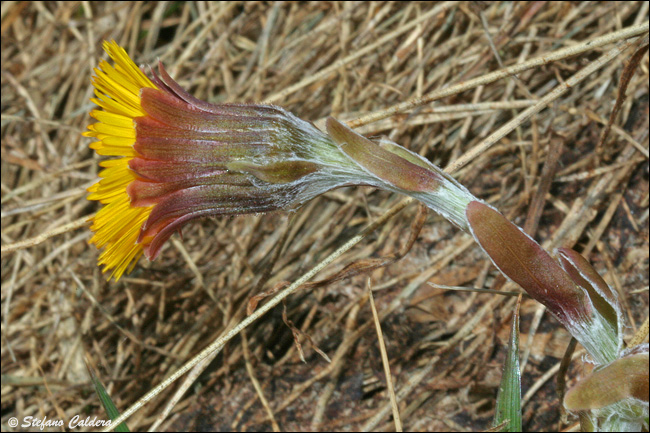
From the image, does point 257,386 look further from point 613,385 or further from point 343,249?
point 613,385

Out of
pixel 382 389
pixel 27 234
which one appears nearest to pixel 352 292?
pixel 382 389

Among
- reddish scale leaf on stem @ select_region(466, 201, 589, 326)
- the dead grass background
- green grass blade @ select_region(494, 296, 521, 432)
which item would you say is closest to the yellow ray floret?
the dead grass background

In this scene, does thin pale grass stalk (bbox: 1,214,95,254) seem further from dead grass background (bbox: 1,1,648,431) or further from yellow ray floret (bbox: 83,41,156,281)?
yellow ray floret (bbox: 83,41,156,281)

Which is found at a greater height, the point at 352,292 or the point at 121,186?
the point at 121,186

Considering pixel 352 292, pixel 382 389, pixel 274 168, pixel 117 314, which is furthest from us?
pixel 117 314

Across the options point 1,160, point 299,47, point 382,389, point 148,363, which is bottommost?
point 148,363

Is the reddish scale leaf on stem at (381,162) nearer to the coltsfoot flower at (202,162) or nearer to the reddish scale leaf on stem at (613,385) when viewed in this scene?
the coltsfoot flower at (202,162)

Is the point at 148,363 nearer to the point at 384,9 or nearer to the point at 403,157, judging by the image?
the point at 403,157
